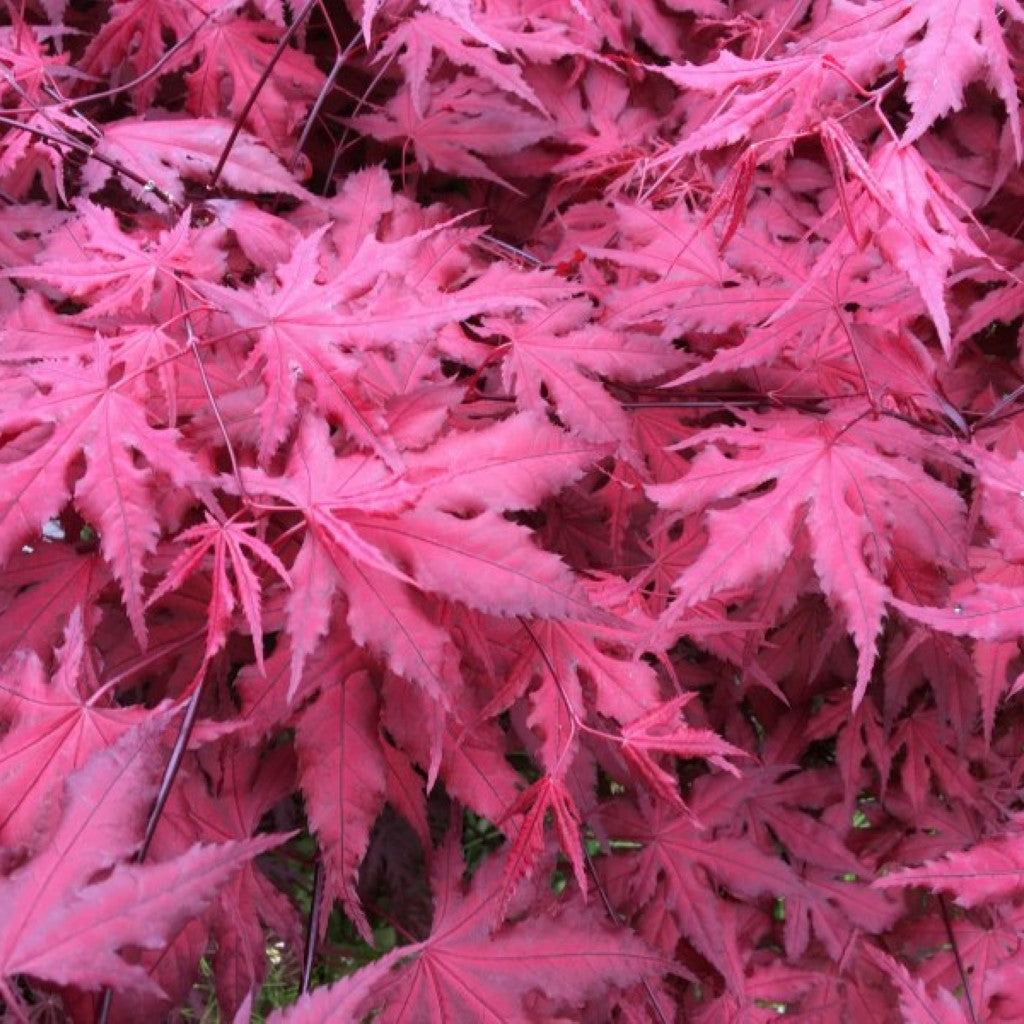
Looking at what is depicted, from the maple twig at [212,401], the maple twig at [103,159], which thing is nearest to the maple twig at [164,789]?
the maple twig at [212,401]

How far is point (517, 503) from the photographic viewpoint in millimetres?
884

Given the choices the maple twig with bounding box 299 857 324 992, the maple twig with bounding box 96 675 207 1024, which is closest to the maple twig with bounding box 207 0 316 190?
the maple twig with bounding box 96 675 207 1024

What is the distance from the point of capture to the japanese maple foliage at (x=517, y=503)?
0.86 m

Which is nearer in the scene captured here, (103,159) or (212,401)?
(212,401)

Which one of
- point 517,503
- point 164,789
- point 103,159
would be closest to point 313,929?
point 164,789

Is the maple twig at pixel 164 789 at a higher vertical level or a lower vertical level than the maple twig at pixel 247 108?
lower

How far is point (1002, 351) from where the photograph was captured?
1.52 metres

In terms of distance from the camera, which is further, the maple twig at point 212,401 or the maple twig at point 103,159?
the maple twig at point 103,159

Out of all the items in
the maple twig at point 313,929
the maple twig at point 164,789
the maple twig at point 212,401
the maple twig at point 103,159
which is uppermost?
the maple twig at point 103,159

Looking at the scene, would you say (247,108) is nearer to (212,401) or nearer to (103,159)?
(103,159)

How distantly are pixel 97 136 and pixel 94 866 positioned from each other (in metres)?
0.92

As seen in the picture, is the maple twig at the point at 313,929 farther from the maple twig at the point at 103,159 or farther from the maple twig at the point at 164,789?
the maple twig at the point at 103,159

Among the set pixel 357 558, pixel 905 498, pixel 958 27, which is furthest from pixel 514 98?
pixel 357 558

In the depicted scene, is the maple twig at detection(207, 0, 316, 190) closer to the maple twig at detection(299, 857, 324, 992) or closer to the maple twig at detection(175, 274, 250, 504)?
the maple twig at detection(175, 274, 250, 504)
